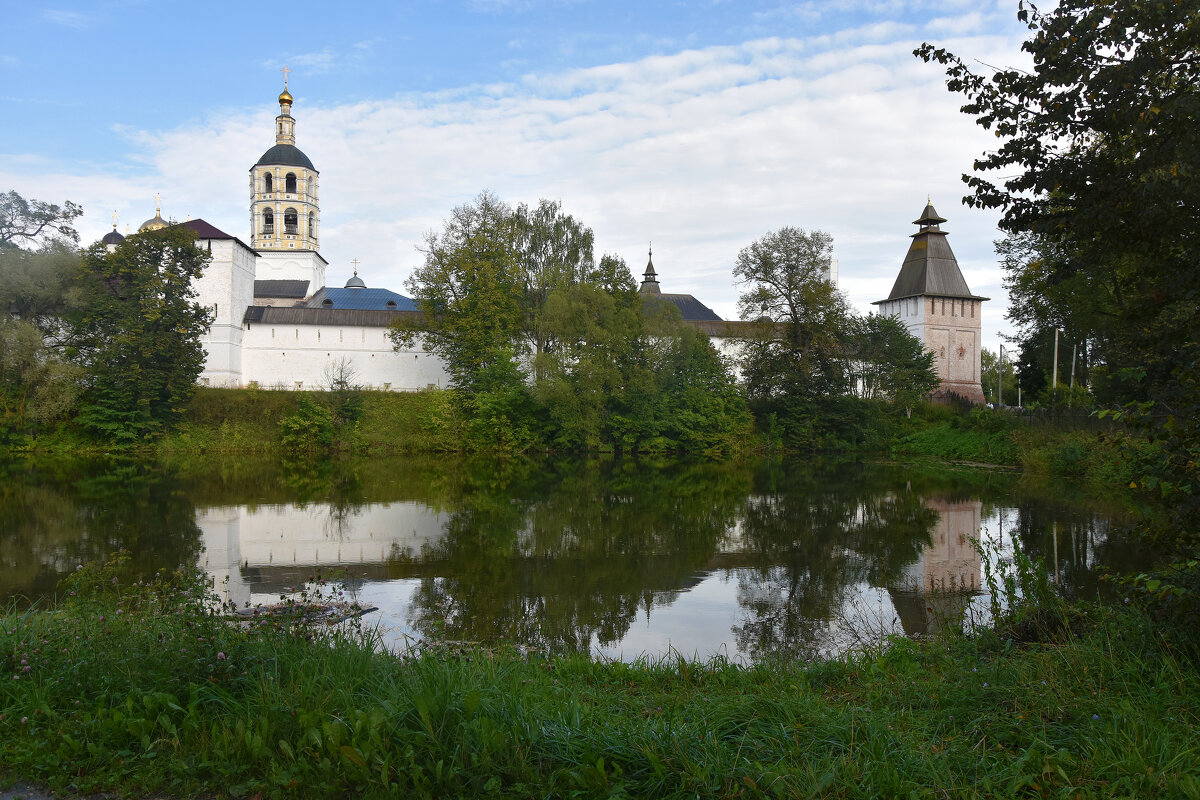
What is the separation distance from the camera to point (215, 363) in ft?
123

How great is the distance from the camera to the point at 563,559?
390 inches

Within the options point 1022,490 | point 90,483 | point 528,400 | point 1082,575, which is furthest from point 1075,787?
point 528,400

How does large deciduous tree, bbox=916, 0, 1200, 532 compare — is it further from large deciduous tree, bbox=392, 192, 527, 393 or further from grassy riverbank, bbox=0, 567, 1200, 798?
large deciduous tree, bbox=392, 192, 527, 393

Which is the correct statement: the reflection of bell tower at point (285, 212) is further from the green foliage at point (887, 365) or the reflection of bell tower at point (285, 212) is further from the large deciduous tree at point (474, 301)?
the green foliage at point (887, 365)

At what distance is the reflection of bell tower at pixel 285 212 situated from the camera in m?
49.7

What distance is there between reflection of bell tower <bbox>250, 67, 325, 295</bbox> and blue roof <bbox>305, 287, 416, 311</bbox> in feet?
5.56

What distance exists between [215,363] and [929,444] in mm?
31805

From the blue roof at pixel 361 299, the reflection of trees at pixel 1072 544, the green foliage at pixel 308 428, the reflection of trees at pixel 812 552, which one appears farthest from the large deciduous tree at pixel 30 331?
the reflection of trees at pixel 1072 544

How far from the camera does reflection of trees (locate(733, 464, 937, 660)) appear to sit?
273 inches

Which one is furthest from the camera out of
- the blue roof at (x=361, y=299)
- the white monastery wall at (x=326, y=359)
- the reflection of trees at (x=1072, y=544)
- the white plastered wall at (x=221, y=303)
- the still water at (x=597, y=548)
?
the blue roof at (x=361, y=299)

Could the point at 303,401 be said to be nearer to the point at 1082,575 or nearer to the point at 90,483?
the point at 90,483

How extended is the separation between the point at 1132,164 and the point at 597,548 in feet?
26.1

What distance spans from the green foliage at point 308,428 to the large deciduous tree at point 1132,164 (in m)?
28.7

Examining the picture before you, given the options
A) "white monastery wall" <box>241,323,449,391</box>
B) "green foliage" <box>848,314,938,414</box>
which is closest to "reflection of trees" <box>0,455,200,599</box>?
"white monastery wall" <box>241,323,449,391</box>
